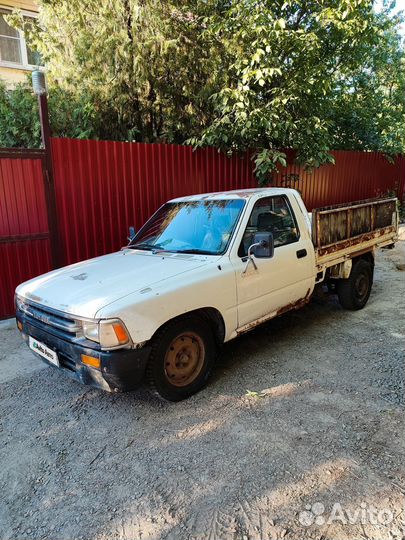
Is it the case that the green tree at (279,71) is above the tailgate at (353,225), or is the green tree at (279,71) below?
above

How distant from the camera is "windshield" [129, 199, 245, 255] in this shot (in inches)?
149

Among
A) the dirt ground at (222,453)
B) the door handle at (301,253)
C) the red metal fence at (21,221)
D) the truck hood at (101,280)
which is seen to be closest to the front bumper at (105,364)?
the truck hood at (101,280)

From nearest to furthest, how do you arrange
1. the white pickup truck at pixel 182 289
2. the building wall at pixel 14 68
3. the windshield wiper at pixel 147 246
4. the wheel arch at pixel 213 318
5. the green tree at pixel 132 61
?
the white pickup truck at pixel 182 289
the wheel arch at pixel 213 318
the windshield wiper at pixel 147 246
the green tree at pixel 132 61
the building wall at pixel 14 68

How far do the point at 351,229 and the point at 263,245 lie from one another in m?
2.20

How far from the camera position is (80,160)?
5766 mm

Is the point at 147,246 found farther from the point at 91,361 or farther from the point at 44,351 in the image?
the point at 91,361

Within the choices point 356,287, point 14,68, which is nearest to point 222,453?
point 356,287

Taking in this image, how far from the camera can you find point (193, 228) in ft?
13.3

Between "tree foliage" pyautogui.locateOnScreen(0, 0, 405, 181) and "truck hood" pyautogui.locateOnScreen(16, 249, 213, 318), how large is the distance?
12.5 ft

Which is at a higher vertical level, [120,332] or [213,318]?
[120,332]

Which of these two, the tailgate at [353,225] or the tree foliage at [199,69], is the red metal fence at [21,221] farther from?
the tailgate at [353,225]

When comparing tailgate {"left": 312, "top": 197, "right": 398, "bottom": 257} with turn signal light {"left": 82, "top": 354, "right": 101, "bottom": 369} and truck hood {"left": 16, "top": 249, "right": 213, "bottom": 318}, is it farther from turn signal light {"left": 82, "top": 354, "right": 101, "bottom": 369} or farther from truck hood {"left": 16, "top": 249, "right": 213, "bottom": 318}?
turn signal light {"left": 82, "top": 354, "right": 101, "bottom": 369}

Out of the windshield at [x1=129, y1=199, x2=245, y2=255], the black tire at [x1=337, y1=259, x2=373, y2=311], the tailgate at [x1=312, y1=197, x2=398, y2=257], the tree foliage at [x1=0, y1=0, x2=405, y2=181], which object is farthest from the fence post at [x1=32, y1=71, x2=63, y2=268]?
the black tire at [x1=337, y1=259, x2=373, y2=311]

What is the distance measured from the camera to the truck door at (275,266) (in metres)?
3.70
